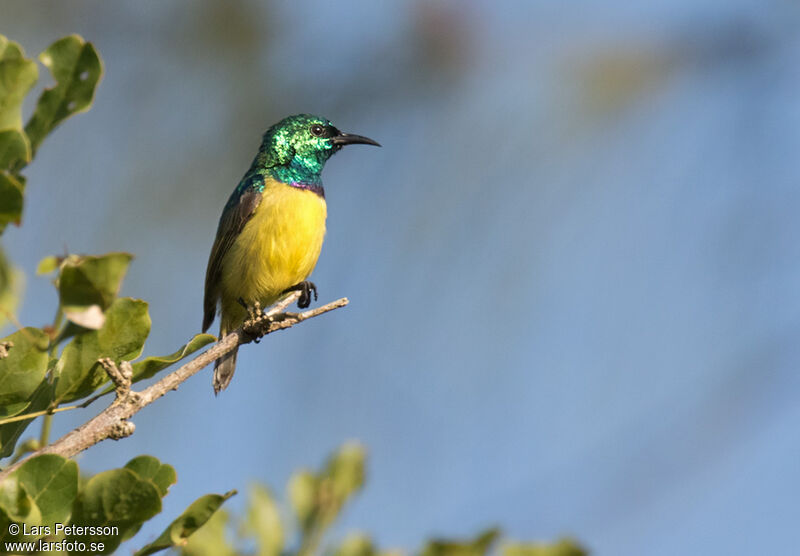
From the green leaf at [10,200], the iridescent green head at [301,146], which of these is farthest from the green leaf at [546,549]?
the iridescent green head at [301,146]

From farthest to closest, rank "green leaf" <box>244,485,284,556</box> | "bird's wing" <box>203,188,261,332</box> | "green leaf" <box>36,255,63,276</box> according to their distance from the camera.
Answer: "bird's wing" <box>203,188,261,332</box>, "green leaf" <box>244,485,284,556</box>, "green leaf" <box>36,255,63,276</box>

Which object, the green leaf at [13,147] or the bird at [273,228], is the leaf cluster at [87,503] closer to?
the green leaf at [13,147]

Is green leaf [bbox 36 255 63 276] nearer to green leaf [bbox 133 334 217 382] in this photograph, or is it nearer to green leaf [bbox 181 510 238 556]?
green leaf [bbox 133 334 217 382]

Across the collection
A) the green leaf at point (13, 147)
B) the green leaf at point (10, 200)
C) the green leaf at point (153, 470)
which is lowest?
the green leaf at point (153, 470)

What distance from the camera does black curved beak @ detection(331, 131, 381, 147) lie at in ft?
17.7

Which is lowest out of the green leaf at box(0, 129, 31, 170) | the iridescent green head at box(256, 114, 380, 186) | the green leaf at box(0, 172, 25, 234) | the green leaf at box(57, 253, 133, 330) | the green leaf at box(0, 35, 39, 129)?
the green leaf at box(57, 253, 133, 330)

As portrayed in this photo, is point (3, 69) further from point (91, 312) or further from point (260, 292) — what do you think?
point (260, 292)

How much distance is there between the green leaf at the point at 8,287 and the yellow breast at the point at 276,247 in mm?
2088

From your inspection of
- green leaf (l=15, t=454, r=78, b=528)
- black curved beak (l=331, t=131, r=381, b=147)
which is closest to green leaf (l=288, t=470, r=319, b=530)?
green leaf (l=15, t=454, r=78, b=528)

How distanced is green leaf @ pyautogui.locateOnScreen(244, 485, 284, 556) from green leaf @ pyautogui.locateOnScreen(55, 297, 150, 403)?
0.92m

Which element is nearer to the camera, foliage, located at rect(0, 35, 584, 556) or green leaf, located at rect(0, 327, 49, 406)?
foliage, located at rect(0, 35, 584, 556)

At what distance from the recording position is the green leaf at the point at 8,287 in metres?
1.48

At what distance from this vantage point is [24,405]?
1.69m

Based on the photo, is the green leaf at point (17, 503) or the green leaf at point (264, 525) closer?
the green leaf at point (17, 503)
